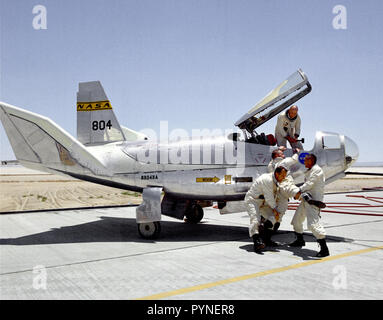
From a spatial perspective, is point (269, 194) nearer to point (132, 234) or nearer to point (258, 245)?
point (258, 245)

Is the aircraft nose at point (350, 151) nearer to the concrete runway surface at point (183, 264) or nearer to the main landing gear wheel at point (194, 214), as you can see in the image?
the concrete runway surface at point (183, 264)

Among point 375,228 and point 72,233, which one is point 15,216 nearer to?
point 72,233

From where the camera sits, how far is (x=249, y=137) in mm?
8531

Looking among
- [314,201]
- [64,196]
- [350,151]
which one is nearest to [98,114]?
[314,201]

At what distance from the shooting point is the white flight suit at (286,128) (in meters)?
8.33

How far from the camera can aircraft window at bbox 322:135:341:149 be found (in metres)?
7.91

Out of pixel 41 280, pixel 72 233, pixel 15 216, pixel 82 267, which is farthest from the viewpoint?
pixel 15 216

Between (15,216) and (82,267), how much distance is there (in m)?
8.04

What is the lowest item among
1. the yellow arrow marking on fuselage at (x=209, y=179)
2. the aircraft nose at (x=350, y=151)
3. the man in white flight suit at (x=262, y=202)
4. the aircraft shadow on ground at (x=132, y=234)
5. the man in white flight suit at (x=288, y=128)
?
the aircraft shadow on ground at (x=132, y=234)

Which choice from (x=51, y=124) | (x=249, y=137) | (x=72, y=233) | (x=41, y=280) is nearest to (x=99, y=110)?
(x=51, y=124)

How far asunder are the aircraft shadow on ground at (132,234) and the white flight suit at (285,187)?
2.93 feet

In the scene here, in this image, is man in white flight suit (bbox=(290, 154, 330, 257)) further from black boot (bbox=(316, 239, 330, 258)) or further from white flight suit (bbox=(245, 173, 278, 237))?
white flight suit (bbox=(245, 173, 278, 237))

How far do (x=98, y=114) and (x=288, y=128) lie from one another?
17.9 ft

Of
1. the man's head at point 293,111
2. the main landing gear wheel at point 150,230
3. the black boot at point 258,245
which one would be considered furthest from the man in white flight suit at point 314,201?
the main landing gear wheel at point 150,230
